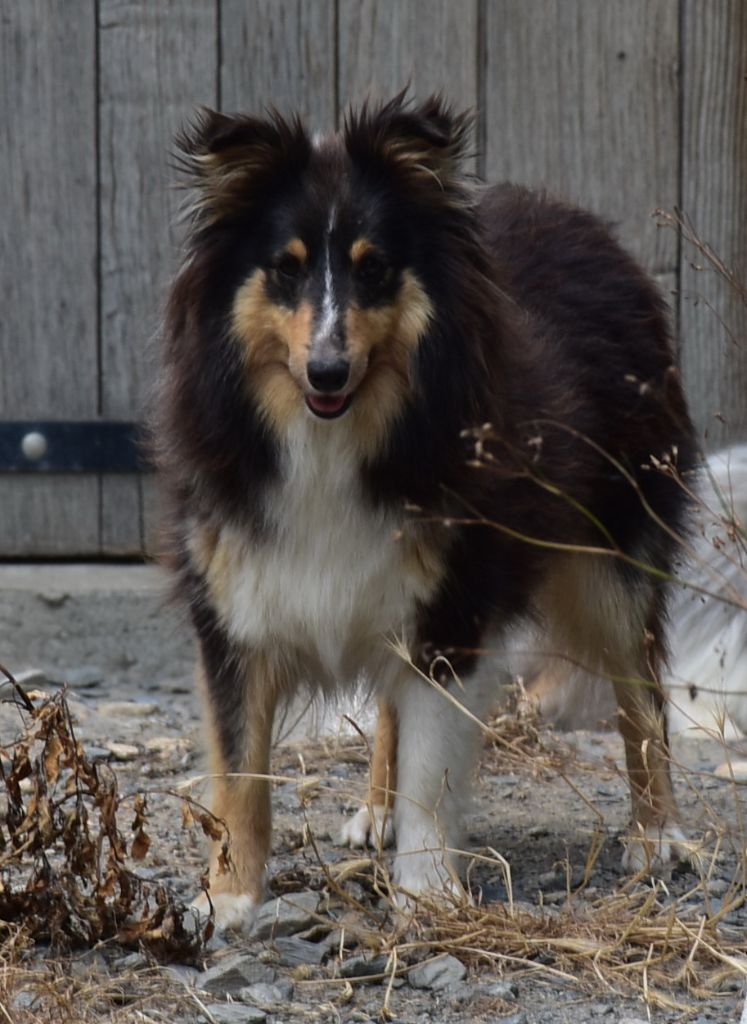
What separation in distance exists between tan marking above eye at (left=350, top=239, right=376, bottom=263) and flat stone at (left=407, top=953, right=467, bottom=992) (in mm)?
1437

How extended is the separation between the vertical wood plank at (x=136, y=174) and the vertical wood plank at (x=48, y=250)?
5 cm

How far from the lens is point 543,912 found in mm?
3521

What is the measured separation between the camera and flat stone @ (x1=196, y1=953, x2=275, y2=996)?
320 cm

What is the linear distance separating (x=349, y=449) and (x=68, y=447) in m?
2.28

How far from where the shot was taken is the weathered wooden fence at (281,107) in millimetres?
5613

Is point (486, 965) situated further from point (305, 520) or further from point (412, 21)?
point (412, 21)

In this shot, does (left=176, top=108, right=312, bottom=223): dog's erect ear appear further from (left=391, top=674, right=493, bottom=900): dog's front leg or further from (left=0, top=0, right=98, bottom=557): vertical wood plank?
(left=0, top=0, right=98, bottom=557): vertical wood plank

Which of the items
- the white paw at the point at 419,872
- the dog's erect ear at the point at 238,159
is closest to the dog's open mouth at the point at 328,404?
the dog's erect ear at the point at 238,159

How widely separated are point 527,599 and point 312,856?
32.8 inches

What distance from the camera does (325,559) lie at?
371 centimetres

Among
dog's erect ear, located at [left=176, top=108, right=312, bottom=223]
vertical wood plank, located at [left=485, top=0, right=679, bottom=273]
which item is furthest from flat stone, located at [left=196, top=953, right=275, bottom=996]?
vertical wood plank, located at [left=485, top=0, right=679, bottom=273]

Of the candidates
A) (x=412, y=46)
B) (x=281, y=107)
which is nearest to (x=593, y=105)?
(x=412, y=46)

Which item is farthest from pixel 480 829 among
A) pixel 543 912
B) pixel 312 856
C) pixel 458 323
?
pixel 458 323

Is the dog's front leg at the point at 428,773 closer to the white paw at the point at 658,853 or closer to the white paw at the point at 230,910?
the white paw at the point at 230,910
